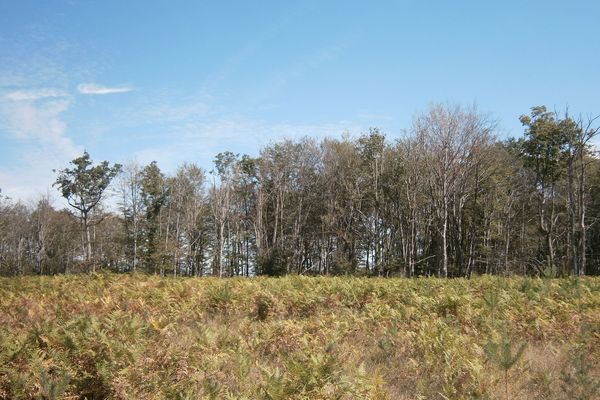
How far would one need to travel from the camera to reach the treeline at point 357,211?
32.3 meters

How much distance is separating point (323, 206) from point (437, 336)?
3960 centimetres

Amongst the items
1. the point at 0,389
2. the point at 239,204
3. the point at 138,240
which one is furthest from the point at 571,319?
the point at 138,240

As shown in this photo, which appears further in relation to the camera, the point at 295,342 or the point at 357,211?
the point at 357,211

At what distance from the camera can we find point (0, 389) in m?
4.08

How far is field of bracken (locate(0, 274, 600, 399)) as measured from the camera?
14.6ft

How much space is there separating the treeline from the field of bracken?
788 inches

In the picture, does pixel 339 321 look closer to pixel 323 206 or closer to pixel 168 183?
pixel 323 206

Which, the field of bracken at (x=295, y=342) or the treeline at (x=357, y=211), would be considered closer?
the field of bracken at (x=295, y=342)

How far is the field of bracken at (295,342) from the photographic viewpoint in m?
4.44

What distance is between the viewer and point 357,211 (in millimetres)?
44125

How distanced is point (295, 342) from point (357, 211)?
3771 cm

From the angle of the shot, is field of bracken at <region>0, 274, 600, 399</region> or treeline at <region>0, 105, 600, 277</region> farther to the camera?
treeline at <region>0, 105, 600, 277</region>

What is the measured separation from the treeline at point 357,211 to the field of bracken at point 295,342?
20011 mm

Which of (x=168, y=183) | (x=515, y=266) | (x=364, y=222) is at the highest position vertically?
(x=168, y=183)
